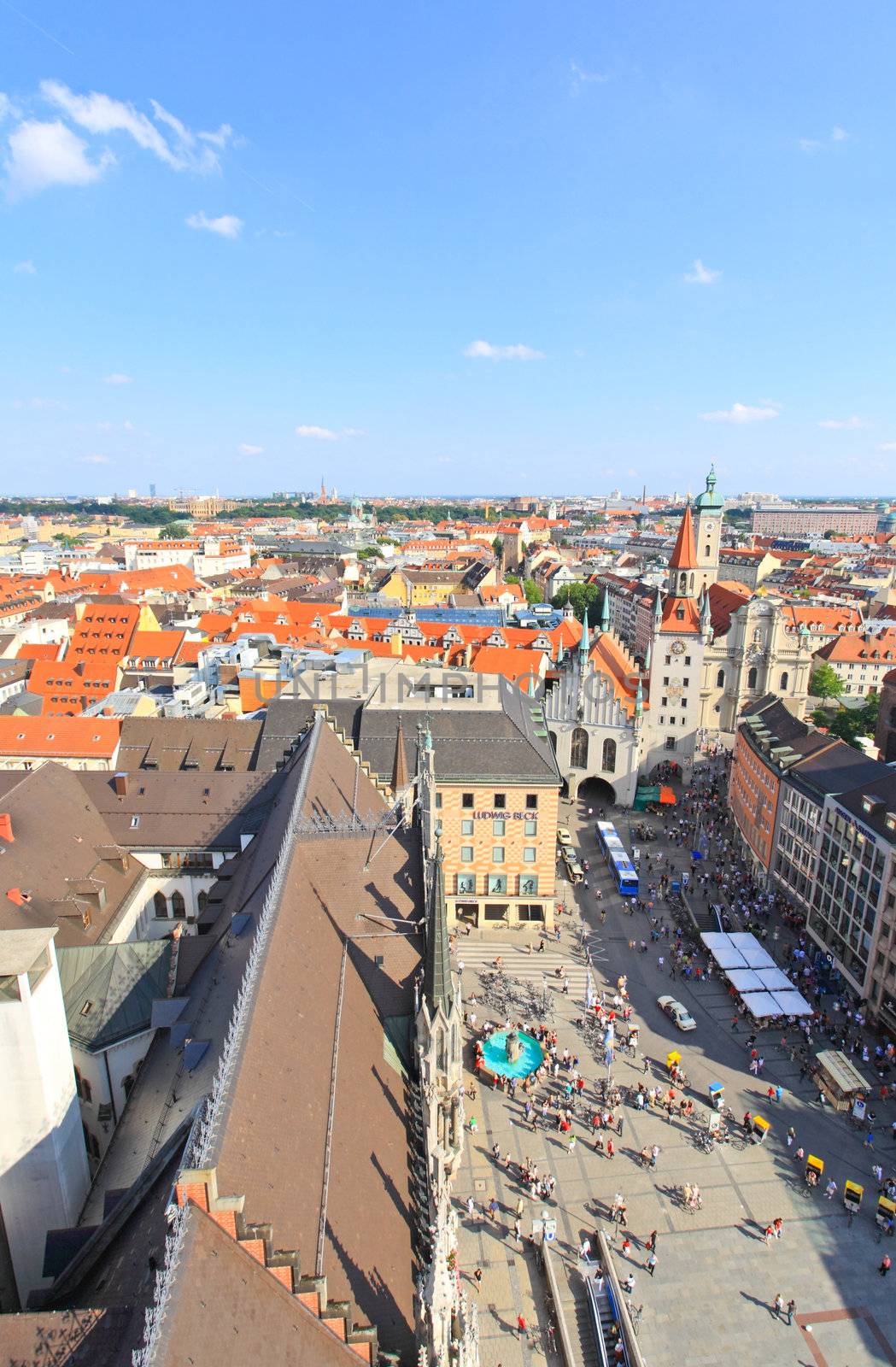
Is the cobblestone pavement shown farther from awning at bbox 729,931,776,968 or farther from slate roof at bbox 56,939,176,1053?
Answer: slate roof at bbox 56,939,176,1053

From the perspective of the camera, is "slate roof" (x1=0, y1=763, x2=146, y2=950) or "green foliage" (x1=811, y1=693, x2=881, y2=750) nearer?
"slate roof" (x1=0, y1=763, x2=146, y2=950)

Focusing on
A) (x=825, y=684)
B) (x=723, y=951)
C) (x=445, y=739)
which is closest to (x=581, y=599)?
(x=825, y=684)

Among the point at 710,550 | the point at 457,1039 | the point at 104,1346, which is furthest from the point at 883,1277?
the point at 710,550

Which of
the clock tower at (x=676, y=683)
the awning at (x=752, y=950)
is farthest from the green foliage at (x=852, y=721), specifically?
the awning at (x=752, y=950)

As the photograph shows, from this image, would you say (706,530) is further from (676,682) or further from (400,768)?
(400,768)

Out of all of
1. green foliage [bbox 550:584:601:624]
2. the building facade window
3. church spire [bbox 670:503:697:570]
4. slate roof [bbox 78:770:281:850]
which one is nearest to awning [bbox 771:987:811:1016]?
slate roof [bbox 78:770:281:850]

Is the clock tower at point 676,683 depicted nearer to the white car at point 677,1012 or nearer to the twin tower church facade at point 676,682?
the twin tower church facade at point 676,682
